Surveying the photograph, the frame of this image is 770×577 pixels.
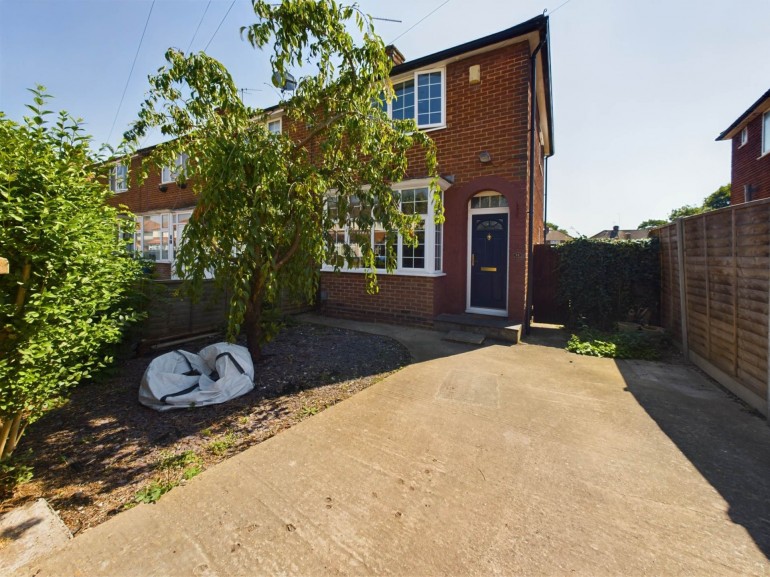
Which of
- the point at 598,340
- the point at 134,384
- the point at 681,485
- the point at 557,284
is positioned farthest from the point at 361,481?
the point at 557,284

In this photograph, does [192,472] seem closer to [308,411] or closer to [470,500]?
[308,411]

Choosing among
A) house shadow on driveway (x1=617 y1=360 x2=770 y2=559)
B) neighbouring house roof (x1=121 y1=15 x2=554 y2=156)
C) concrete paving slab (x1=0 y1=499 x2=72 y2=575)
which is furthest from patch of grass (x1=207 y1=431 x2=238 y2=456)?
neighbouring house roof (x1=121 y1=15 x2=554 y2=156)

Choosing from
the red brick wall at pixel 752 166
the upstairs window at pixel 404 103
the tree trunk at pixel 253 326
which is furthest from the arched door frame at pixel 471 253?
the red brick wall at pixel 752 166

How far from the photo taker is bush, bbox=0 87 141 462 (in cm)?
218

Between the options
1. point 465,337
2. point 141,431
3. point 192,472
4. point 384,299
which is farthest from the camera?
point 384,299

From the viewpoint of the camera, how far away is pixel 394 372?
5.07 meters

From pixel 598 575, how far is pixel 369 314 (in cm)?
701

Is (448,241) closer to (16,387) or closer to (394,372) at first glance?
(394,372)

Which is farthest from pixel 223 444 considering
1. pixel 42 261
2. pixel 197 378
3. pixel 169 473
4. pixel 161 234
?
pixel 161 234

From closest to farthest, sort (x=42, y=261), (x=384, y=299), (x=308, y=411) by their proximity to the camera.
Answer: (x=42, y=261) → (x=308, y=411) → (x=384, y=299)

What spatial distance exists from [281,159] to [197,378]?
274 cm

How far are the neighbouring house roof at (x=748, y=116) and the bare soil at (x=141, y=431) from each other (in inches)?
651

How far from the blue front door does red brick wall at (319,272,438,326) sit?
3.01 ft

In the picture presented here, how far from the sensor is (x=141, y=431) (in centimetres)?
331
